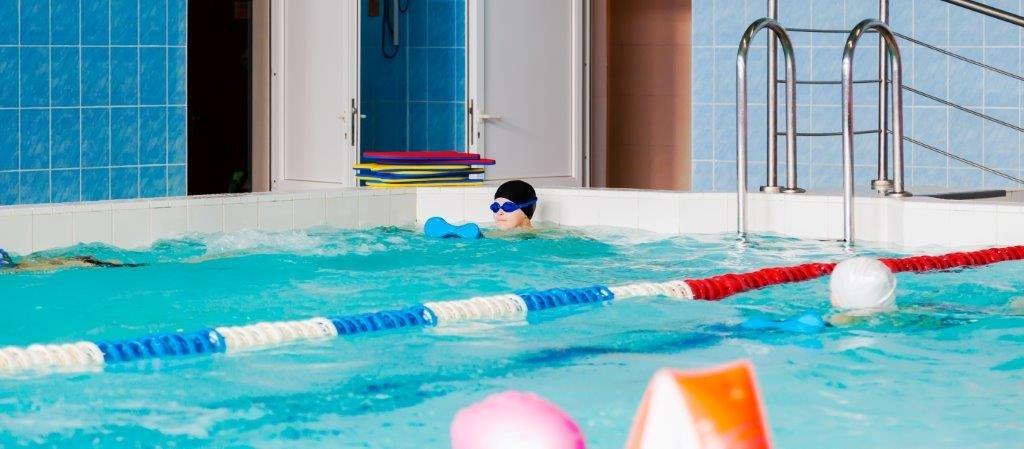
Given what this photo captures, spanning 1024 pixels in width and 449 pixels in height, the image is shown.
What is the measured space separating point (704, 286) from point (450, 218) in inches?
108

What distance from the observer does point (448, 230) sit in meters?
6.79

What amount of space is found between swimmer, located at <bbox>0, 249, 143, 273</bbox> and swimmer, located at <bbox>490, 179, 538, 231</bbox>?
1.79 m

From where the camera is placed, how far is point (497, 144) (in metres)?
9.06

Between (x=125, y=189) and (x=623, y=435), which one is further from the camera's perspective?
(x=125, y=189)

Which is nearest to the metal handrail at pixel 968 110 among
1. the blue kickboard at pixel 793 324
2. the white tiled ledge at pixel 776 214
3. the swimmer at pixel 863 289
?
the white tiled ledge at pixel 776 214

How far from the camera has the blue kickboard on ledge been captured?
6.71m

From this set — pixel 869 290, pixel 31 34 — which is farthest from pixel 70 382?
pixel 31 34

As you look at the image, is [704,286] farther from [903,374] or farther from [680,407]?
[680,407]

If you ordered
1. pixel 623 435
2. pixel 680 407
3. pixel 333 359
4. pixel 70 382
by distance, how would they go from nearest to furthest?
pixel 680 407, pixel 623 435, pixel 70 382, pixel 333 359

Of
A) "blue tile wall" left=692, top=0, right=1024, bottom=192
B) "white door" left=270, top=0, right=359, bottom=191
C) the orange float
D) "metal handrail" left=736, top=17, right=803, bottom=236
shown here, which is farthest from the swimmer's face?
the orange float

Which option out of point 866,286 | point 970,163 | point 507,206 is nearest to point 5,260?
point 507,206

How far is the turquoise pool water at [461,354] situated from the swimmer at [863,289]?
0.24ft

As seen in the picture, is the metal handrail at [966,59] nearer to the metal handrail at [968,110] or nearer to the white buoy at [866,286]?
the metal handrail at [968,110]

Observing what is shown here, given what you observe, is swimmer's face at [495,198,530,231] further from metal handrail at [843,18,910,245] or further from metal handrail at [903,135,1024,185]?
metal handrail at [903,135,1024,185]
